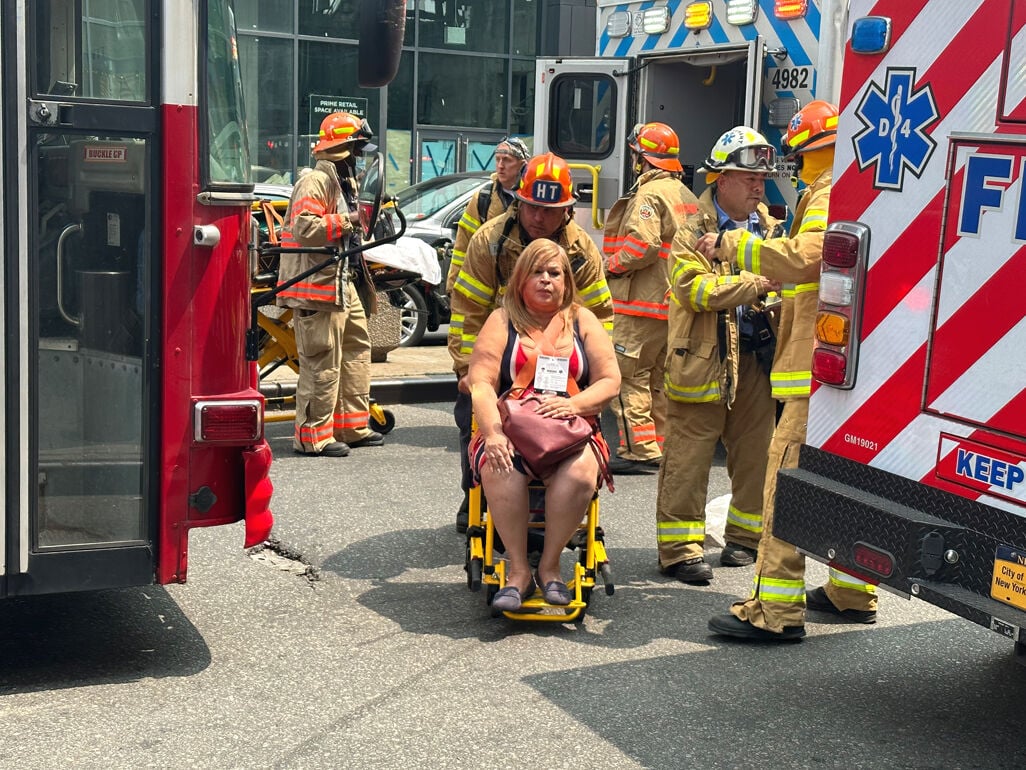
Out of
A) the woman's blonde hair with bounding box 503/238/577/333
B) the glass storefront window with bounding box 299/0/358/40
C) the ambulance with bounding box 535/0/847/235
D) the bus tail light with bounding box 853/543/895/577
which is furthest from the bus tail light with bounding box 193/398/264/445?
the glass storefront window with bounding box 299/0/358/40

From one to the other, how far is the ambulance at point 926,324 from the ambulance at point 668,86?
4.36m

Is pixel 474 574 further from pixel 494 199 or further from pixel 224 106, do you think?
pixel 494 199

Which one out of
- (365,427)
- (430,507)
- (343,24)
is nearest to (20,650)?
(430,507)

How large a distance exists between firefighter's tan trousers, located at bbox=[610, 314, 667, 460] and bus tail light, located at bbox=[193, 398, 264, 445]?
3.81 meters

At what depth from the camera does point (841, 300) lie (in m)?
4.30

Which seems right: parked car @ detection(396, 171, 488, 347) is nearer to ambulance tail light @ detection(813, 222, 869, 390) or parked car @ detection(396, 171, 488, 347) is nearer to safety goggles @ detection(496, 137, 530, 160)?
safety goggles @ detection(496, 137, 530, 160)

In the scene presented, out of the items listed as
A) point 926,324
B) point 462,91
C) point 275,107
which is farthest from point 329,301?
point 462,91

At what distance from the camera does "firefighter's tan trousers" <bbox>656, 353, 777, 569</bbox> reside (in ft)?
19.7

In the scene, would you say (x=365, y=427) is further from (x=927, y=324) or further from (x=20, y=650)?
(x=927, y=324)

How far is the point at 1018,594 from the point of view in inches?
142

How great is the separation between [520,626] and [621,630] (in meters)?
0.38

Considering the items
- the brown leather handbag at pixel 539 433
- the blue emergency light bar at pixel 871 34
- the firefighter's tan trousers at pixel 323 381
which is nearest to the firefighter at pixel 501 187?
the firefighter's tan trousers at pixel 323 381

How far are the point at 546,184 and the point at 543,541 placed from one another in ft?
4.84

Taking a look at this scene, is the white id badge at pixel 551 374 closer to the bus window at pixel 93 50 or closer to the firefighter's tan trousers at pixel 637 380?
the bus window at pixel 93 50
